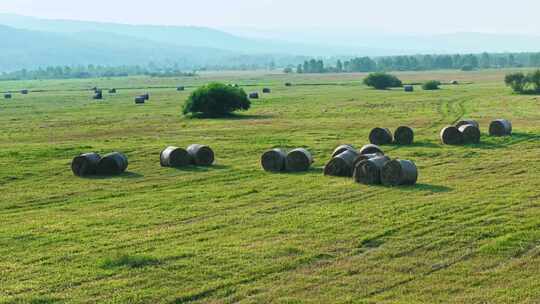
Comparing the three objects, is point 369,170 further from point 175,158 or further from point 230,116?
point 230,116

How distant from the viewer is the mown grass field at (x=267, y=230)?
16.0m

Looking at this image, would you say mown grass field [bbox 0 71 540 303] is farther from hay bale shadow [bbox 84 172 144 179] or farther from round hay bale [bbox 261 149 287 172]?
round hay bale [bbox 261 149 287 172]

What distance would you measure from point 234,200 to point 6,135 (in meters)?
28.6

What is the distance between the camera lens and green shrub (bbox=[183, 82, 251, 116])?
62.6 metres

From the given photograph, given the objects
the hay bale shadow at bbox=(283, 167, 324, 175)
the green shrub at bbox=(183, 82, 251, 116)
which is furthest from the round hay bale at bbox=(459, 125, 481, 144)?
the green shrub at bbox=(183, 82, 251, 116)

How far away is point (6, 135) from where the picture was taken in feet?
163

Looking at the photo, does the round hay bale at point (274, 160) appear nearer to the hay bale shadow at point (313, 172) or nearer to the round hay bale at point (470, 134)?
the hay bale shadow at point (313, 172)

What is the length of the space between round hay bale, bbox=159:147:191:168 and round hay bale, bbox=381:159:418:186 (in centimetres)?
934

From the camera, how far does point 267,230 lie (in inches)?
819

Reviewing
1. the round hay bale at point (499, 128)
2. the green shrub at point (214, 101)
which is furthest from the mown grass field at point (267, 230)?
the green shrub at point (214, 101)

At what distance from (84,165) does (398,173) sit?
1172 cm

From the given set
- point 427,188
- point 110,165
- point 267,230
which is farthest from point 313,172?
point 267,230

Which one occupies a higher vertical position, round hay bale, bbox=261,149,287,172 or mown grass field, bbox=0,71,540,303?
round hay bale, bbox=261,149,287,172

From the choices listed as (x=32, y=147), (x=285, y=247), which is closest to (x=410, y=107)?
(x=32, y=147)
